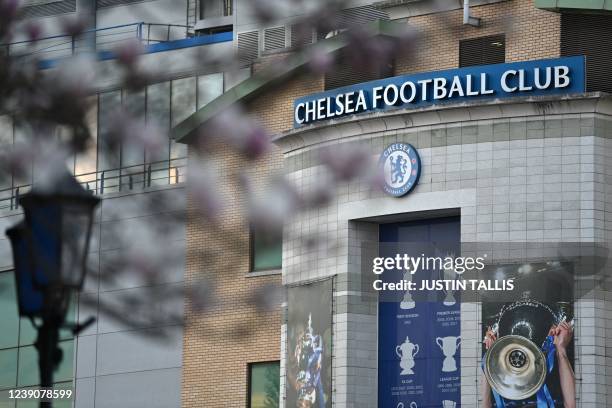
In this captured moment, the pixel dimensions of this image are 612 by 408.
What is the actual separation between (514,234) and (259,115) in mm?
8819

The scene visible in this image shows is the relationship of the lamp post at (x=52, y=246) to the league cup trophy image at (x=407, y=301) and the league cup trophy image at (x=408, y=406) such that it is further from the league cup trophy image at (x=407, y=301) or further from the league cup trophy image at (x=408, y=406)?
the league cup trophy image at (x=407, y=301)

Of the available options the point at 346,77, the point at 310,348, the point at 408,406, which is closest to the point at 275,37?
the point at 346,77

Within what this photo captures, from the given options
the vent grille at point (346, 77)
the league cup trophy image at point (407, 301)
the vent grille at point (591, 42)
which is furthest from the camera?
the vent grille at point (346, 77)

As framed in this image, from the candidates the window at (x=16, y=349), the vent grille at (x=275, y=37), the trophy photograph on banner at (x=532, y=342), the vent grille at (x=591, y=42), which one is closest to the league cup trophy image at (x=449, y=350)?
the trophy photograph on banner at (x=532, y=342)

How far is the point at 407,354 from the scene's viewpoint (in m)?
37.7

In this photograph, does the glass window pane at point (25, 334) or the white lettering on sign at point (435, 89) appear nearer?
the white lettering on sign at point (435, 89)

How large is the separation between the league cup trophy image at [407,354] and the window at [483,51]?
6476 millimetres

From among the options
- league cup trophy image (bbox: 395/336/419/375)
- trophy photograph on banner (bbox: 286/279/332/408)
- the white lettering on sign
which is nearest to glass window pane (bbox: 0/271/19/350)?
trophy photograph on banner (bbox: 286/279/332/408)

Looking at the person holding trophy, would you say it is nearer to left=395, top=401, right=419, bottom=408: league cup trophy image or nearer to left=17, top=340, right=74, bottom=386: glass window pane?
left=395, top=401, right=419, bottom=408: league cup trophy image

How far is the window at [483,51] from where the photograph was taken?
1476 inches

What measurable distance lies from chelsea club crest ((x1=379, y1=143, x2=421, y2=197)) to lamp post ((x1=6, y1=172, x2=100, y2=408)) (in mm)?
23927

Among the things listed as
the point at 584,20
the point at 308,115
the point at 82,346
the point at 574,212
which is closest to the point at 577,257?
the point at 574,212

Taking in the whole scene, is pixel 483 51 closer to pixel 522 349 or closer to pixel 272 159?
pixel 272 159

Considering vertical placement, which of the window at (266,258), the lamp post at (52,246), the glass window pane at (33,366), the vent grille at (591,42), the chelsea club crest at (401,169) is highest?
the vent grille at (591,42)
